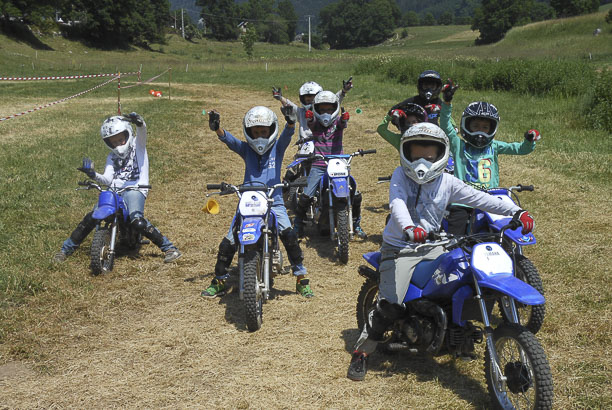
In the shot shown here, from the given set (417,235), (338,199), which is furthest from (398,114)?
(417,235)

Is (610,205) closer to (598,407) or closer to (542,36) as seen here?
(598,407)

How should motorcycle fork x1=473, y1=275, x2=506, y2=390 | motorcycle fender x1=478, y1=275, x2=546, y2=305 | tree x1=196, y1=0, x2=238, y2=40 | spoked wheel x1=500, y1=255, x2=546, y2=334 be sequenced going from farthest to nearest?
tree x1=196, y1=0, x2=238, y2=40 < spoked wheel x1=500, y1=255, x2=546, y2=334 < motorcycle fork x1=473, y1=275, x2=506, y2=390 < motorcycle fender x1=478, y1=275, x2=546, y2=305

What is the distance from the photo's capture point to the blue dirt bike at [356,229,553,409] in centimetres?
383

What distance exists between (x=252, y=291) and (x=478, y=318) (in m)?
2.35

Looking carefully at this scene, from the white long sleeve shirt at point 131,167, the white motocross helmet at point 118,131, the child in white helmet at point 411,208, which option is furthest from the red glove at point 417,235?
Answer: the white motocross helmet at point 118,131

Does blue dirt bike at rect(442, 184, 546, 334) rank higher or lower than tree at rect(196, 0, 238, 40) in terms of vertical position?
lower

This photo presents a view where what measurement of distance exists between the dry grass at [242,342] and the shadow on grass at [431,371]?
17mm

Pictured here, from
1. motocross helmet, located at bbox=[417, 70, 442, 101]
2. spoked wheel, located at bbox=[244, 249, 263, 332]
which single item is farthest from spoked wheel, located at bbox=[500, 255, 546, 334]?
motocross helmet, located at bbox=[417, 70, 442, 101]

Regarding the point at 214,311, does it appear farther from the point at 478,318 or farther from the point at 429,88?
the point at 429,88

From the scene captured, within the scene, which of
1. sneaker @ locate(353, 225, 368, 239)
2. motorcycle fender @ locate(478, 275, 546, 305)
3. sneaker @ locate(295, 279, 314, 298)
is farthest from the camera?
sneaker @ locate(353, 225, 368, 239)

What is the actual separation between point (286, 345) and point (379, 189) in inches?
273

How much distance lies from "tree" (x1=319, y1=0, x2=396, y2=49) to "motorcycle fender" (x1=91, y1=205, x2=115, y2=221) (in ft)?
523

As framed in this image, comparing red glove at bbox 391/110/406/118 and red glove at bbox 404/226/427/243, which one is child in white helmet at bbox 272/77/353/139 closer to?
red glove at bbox 391/110/406/118

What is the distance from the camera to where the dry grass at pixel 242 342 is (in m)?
4.62
